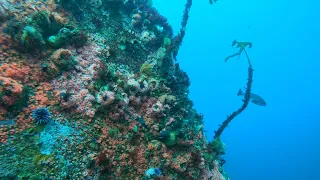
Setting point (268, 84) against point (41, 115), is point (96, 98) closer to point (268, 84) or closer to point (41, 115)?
point (41, 115)

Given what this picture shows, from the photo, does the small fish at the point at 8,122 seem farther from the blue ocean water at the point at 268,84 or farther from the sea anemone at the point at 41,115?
the blue ocean water at the point at 268,84

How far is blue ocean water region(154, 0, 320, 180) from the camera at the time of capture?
81.3 m

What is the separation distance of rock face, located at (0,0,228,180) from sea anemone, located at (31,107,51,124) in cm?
10

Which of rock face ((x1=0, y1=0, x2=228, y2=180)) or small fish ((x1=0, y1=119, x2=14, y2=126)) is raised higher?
rock face ((x1=0, y1=0, x2=228, y2=180))

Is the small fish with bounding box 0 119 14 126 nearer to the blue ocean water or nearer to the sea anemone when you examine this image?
the sea anemone

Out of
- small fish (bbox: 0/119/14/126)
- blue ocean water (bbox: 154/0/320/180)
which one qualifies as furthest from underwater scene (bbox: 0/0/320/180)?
blue ocean water (bbox: 154/0/320/180)

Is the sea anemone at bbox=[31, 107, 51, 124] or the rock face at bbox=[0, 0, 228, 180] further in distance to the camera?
the sea anemone at bbox=[31, 107, 51, 124]

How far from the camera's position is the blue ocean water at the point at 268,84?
8131 cm

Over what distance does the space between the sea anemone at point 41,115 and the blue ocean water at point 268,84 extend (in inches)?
2908

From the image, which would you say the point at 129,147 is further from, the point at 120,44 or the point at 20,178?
the point at 120,44

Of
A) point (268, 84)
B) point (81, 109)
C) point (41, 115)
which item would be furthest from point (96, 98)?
point (268, 84)

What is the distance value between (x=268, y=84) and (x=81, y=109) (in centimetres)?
13153

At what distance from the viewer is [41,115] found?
184 inches

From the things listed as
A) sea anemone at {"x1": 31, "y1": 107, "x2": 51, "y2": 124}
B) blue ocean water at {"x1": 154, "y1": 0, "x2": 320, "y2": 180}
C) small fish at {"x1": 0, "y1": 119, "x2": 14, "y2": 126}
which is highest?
blue ocean water at {"x1": 154, "y1": 0, "x2": 320, "y2": 180}
